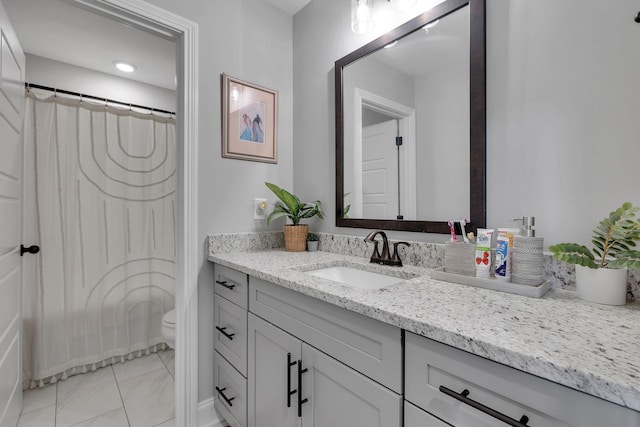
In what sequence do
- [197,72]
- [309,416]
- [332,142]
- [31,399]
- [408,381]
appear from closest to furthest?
[408,381] → [309,416] → [197,72] → [332,142] → [31,399]

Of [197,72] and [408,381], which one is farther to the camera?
[197,72]

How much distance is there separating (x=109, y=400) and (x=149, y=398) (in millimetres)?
238

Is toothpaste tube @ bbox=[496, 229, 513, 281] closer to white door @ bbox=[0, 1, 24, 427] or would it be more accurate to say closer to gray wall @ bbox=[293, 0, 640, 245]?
gray wall @ bbox=[293, 0, 640, 245]

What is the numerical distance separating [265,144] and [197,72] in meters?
0.51

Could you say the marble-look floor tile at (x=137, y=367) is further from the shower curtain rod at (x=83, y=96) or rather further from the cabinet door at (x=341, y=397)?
the shower curtain rod at (x=83, y=96)

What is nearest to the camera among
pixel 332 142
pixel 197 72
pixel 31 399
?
pixel 197 72

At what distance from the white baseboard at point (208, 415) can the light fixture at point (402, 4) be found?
2.11 m

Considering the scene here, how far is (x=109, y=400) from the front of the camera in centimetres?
180

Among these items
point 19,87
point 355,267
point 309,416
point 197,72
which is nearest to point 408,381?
point 309,416

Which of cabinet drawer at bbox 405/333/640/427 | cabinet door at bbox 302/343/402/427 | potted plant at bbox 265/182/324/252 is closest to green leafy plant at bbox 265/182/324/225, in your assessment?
potted plant at bbox 265/182/324/252

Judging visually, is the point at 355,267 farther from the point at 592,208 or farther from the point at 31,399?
the point at 31,399

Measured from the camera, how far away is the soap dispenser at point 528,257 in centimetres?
85

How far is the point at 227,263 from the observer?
138 centimetres

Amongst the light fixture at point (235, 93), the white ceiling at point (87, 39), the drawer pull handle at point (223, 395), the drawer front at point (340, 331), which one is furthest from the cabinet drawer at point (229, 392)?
the white ceiling at point (87, 39)
